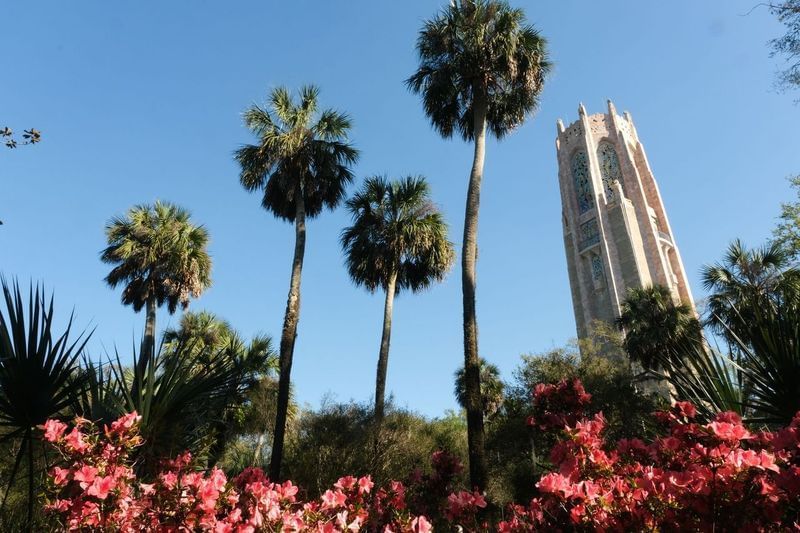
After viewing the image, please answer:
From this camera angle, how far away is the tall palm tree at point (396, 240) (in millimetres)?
15727

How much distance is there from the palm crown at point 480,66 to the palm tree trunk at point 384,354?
18.3 feet

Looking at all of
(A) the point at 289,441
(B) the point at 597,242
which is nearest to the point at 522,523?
(A) the point at 289,441

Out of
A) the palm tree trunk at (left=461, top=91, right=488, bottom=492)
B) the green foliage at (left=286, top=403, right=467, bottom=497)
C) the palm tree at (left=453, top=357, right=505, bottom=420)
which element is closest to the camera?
the palm tree trunk at (left=461, top=91, right=488, bottom=492)

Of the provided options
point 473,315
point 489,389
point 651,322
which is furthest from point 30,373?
point 489,389

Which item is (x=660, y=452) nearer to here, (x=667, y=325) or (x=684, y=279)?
(x=667, y=325)

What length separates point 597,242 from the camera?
4800cm

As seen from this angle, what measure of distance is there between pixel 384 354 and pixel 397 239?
3.76 m

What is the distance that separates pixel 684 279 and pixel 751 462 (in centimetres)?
5006

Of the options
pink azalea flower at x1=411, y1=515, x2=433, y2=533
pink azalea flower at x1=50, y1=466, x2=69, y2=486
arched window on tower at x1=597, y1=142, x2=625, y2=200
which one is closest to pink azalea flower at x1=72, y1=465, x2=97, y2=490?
pink azalea flower at x1=50, y1=466, x2=69, y2=486

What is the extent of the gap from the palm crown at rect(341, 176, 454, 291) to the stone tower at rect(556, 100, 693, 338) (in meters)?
32.0

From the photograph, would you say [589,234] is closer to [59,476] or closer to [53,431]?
[53,431]

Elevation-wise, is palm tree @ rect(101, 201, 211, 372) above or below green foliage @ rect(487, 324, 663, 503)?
above

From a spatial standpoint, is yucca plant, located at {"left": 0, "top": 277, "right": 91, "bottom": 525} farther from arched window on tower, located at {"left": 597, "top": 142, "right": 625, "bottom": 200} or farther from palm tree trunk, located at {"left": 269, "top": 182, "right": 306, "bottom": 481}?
arched window on tower, located at {"left": 597, "top": 142, "right": 625, "bottom": 200}

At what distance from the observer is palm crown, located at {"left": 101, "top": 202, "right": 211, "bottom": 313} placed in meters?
17.5
